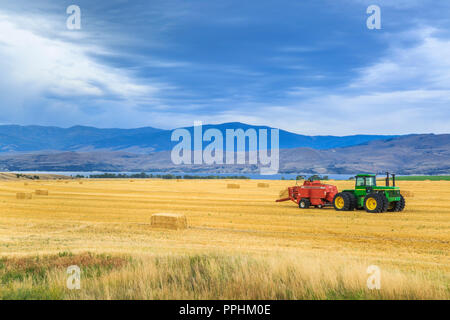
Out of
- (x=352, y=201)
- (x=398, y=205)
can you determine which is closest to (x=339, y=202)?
(x=352, y=201)

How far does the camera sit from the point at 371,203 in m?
31.5

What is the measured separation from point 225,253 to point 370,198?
763 inches

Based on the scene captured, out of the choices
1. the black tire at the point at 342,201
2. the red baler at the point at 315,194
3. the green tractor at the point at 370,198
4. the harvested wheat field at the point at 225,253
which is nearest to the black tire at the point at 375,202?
the green tractor at the point at 370,198

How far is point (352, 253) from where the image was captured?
17578 millimetres

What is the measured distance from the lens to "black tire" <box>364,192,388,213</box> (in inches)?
1217

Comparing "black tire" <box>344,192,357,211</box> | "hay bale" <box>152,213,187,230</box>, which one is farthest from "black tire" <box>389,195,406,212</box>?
"hay bale" <box>152,213,187,230</box>

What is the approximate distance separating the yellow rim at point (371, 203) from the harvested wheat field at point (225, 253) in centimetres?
75

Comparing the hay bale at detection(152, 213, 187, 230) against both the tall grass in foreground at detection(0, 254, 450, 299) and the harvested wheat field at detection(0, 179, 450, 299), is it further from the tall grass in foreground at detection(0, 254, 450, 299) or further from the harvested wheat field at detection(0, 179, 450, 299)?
the tall grass in foreground at detection(0, 254, 450, 299)

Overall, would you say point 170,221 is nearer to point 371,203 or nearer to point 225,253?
point 225,253

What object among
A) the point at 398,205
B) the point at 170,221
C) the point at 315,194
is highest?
the point at 315,194

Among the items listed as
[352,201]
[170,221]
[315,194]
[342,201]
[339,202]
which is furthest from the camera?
[315,194]

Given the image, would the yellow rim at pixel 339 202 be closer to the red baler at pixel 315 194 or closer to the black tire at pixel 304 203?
the red baler at pixel 315 194

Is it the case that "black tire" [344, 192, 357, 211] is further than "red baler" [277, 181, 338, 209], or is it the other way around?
"red baler" [277, 181, 338, 209]
